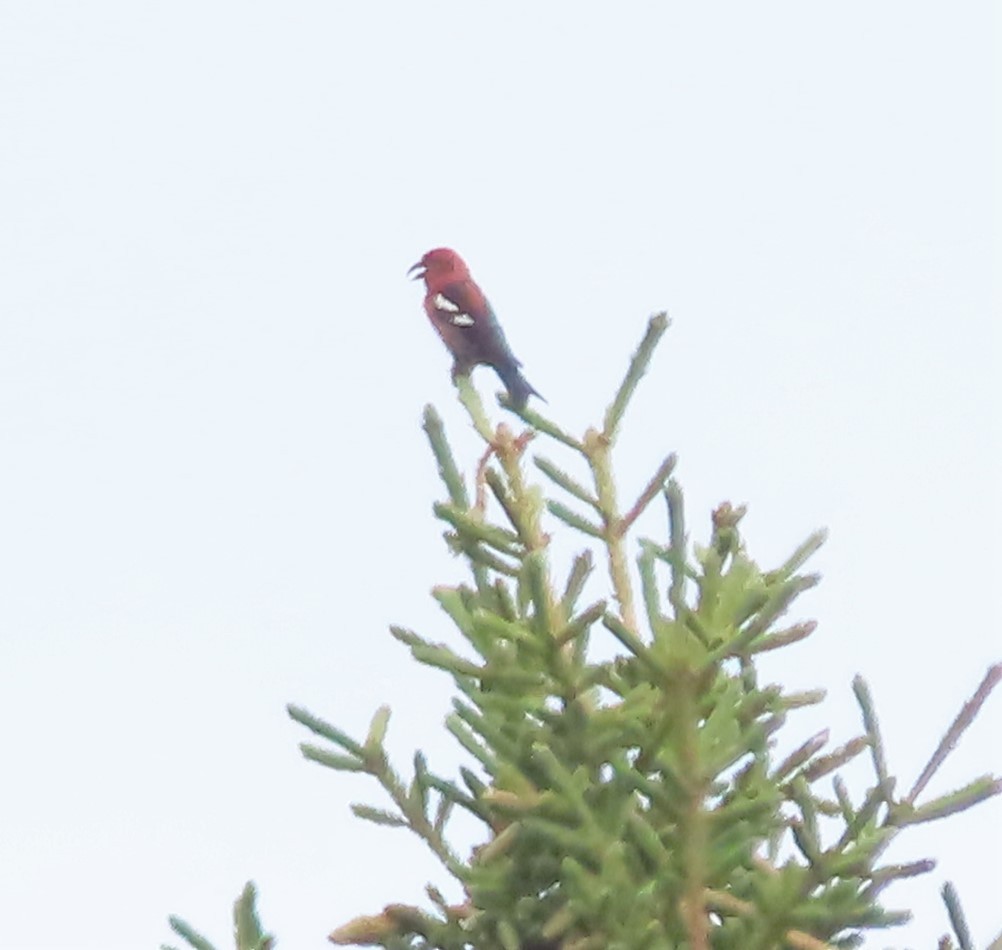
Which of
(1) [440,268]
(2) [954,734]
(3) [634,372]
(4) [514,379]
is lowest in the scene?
(2) [954,734]

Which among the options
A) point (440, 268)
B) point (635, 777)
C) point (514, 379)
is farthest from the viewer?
point (440, 268)

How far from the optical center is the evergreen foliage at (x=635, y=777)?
9.64 feet

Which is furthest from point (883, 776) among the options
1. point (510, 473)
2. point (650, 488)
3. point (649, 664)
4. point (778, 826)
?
point (510, 473)

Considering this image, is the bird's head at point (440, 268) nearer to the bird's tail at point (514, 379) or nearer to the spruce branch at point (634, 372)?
the bird's tail at point (514, 379)

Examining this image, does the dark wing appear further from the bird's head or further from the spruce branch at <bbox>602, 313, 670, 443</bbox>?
the spruce branch at <bbox>602, 313, 670, 443</bbox>

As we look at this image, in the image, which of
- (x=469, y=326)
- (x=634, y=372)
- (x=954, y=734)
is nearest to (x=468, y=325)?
(x=469, y=326)

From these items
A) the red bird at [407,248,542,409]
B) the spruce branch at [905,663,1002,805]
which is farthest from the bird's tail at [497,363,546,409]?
the spruce branch at [905,663,1002,805]

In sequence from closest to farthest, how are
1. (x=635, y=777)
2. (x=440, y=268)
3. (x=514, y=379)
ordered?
(x=635, y=777)
(x=514, y=379)
(x=440, y=268)

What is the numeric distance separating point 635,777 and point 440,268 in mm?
5265

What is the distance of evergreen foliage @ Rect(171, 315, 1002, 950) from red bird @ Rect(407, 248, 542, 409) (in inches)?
115

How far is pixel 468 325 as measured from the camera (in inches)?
272

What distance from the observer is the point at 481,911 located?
316 cm

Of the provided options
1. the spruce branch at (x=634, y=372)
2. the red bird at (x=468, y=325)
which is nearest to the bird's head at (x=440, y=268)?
the red bird at (x=468, y=325)

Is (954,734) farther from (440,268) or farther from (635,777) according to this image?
(440,268)
